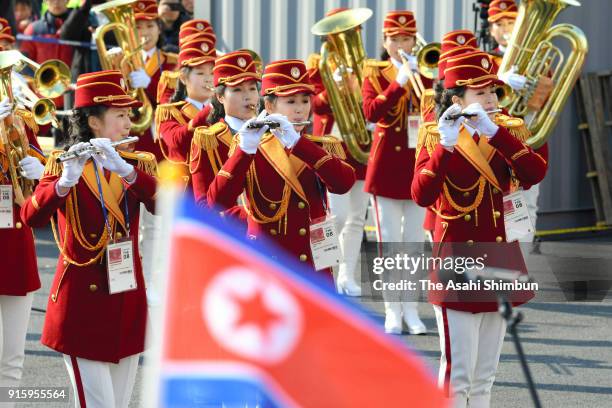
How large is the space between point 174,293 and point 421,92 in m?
6.14

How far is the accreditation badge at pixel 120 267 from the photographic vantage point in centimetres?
566

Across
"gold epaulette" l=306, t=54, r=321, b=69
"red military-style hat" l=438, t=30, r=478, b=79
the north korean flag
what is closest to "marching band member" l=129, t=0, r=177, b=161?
"gold epaulette" l=306, t=54, r=321, b=69

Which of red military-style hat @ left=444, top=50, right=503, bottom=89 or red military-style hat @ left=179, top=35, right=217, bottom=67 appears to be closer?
red military-style hat @ left=444, top=50, right=503, bottom=89

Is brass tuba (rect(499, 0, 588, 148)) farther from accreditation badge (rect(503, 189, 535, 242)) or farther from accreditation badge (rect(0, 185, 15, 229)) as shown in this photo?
accreditation badge (rect(0, 185, 15, 229))

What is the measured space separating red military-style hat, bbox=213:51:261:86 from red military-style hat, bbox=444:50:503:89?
38.5 inches

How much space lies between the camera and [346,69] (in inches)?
380

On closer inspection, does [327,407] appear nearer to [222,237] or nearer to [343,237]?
[222,237]

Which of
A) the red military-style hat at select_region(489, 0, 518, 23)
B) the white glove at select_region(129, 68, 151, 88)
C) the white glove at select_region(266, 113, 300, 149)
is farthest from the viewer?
the red military-style hat at select_region(489, 0, 518, 23)

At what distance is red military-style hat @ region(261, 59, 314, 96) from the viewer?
620cm

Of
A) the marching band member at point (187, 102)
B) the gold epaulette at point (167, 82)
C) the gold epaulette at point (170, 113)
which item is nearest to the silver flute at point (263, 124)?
the marching band member at point (187, 102)

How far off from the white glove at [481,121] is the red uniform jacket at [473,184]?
0.04 m

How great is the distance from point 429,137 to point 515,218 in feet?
1.77

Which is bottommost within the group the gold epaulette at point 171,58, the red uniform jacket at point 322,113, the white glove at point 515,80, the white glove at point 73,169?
the red uniform jacket at point 322,113

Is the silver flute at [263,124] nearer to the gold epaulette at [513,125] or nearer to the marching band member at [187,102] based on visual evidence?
the gold epaulette at [513,125]
